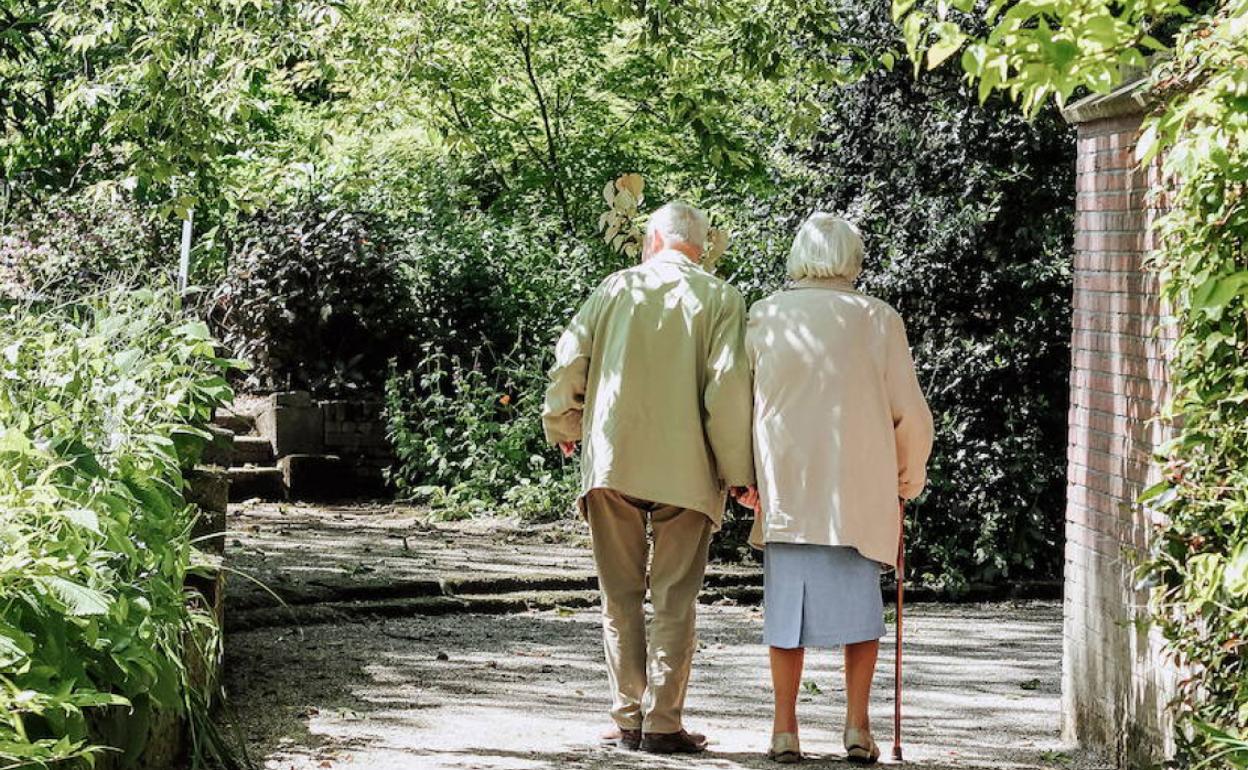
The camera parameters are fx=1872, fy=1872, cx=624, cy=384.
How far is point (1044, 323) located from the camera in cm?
1076

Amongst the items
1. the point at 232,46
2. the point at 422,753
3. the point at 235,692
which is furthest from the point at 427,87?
the point at 422,753

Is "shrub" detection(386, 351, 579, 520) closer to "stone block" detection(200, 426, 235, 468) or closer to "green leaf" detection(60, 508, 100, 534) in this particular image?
"stone block" detection(200, 426, 235, 468)

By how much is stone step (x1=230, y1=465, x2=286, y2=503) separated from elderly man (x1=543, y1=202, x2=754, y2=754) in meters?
7.73

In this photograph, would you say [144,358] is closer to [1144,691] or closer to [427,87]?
[1144,691]

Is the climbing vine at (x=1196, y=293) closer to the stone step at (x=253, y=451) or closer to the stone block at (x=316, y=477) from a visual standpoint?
the stone block at (x=316, y=477)

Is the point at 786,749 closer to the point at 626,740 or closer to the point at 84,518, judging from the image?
the point at 626,740

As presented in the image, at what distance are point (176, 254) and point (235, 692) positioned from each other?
9.33m

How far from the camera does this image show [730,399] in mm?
6262

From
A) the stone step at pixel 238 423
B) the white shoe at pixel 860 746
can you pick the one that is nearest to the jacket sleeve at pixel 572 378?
the white shoe at pixel 860 746

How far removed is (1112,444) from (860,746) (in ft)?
4.20

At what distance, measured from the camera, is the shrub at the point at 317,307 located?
48.0ft

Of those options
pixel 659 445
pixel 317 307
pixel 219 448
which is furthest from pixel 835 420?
pixel 317 307

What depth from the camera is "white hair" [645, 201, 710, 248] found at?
257 inches

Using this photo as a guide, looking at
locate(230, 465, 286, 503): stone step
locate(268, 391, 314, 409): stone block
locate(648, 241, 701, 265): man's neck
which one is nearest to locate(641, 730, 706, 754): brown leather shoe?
locate(648, 241, 701, 265): man's neck
